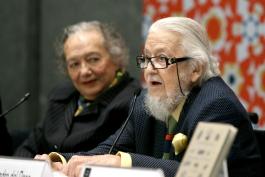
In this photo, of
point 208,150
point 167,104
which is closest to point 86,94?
point 167,104

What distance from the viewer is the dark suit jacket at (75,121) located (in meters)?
3.77

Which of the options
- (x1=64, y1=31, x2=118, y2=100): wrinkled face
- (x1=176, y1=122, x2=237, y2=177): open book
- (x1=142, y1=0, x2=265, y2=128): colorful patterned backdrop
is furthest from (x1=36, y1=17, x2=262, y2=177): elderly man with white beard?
(x1=142, y1=0, x2=265, y2=128): colorful patterned backdrop

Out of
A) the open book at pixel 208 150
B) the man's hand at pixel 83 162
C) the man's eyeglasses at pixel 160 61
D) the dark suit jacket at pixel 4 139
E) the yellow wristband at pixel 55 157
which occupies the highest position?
the open book at pixel 208 150

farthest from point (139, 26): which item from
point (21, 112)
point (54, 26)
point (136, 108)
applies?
point (136, 108)

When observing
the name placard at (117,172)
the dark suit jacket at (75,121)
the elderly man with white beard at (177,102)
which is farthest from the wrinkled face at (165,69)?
the name placard at (117,172)

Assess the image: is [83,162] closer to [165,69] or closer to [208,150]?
[165,69]

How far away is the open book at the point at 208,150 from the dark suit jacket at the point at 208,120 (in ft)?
2.24

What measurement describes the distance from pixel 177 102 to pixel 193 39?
27 cm

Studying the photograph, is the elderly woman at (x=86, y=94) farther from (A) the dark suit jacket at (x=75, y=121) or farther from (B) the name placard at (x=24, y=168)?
(B) the name placard at (x=24, y=168)

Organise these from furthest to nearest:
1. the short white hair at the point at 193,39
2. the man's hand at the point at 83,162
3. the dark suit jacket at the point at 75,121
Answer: the dark suit jacket at the point at 75,121 < the short white hair at the point at 193,39 < the man's hand at the point at 83,162

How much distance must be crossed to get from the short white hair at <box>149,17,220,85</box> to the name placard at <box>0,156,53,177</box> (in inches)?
34.9

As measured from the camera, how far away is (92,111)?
388cm

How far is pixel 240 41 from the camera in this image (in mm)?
4434

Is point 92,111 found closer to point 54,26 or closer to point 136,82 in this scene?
point 136,82
